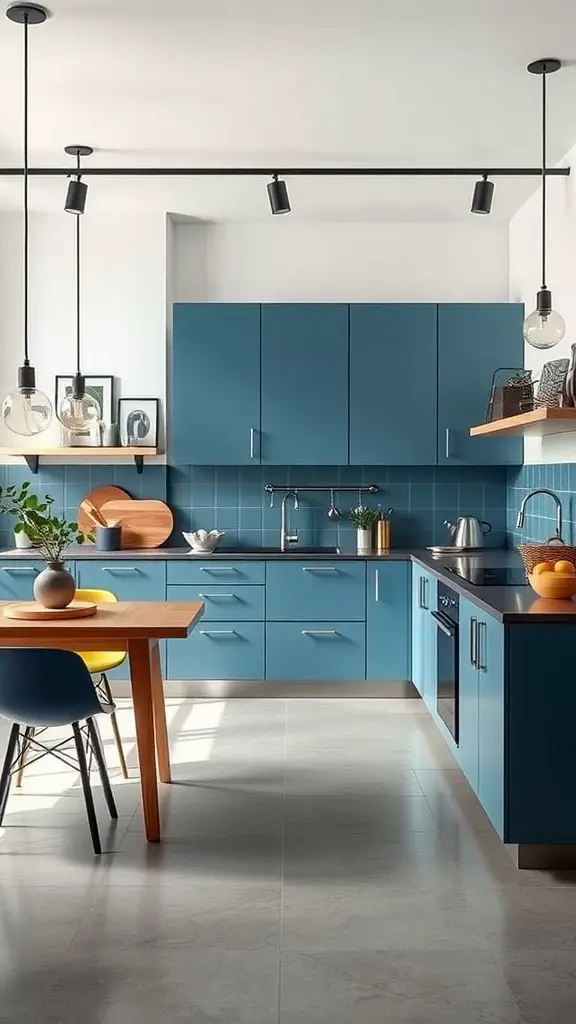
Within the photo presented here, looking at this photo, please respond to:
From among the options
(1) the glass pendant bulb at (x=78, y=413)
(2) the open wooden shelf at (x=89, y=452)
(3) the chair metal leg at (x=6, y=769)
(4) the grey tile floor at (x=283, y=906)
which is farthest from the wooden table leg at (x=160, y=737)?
(2) the open wooden shelf at (x=89, y=452)

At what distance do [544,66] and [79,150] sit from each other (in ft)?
7.31

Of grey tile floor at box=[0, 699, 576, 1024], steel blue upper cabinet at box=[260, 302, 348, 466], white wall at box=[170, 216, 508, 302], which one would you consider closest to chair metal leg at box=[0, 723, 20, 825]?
grey tile floor at box=[0, 699, 576, 1024]

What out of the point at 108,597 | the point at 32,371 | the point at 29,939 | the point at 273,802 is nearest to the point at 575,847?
the point at 273,802

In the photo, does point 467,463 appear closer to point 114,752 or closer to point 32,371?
point 114,752

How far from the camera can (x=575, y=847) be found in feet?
11.1

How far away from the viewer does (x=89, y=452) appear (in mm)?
6035

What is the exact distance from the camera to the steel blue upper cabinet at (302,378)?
6.07m

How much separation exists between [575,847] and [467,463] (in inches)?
120

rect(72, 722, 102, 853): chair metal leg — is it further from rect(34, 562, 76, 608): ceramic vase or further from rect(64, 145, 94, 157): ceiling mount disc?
rect(64, 145, 94, 157): ceiling mount disc

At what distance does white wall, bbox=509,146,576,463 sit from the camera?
16.2 feet

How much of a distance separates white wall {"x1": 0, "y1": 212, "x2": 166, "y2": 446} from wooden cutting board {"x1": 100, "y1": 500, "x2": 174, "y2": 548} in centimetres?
60

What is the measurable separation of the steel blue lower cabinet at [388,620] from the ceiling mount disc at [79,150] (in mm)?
2712

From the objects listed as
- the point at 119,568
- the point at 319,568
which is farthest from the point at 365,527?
the point at 119,568

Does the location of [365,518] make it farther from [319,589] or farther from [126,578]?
[126,578]
